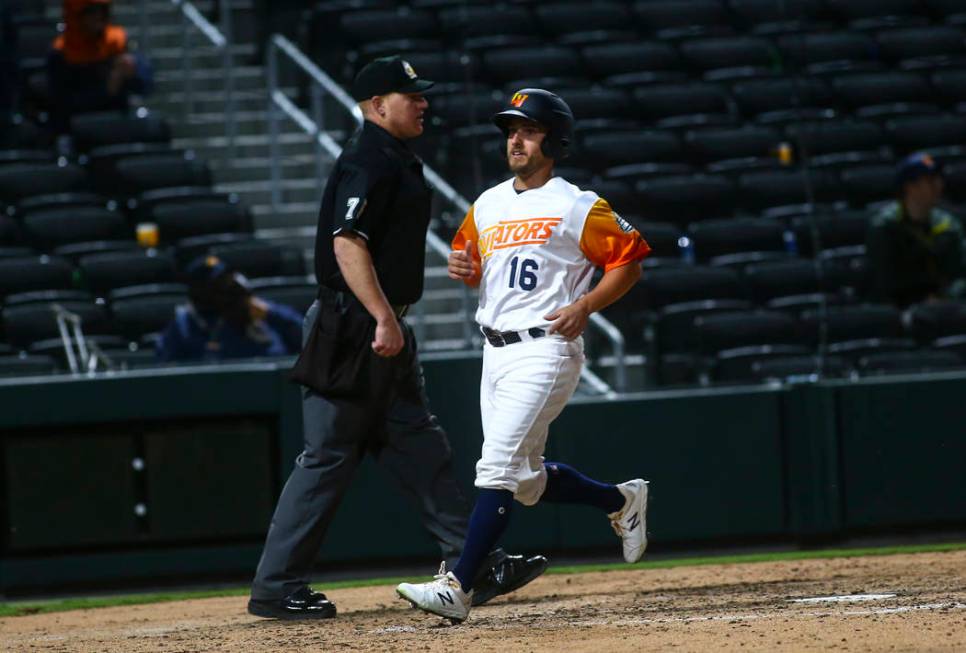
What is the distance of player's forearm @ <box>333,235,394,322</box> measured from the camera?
530 cm

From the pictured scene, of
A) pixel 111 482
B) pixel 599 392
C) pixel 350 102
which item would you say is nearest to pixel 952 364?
pixel 599 392

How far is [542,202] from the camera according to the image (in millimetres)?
5242

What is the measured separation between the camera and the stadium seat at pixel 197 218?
909 cm

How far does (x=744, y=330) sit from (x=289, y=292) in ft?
7.69

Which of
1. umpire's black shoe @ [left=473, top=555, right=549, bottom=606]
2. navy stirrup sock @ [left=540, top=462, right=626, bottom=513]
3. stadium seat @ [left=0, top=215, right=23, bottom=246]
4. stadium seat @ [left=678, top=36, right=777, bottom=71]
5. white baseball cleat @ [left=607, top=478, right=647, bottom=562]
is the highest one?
stadium seat @ [left=678, top=36, right=777, bottom=71]

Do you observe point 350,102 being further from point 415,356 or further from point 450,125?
point 415,356

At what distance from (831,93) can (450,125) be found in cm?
282

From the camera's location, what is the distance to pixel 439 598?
5.04 metres

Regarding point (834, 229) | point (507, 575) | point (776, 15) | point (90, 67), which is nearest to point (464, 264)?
point (507, 575)

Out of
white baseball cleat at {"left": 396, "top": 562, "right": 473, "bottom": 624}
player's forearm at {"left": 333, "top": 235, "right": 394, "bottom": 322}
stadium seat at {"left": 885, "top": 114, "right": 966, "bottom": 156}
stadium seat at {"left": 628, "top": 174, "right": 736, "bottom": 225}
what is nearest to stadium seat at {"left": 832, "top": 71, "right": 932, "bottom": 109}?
stadium seat at {"left": 885, "top": 114, "right": 966, "bottom": 156}

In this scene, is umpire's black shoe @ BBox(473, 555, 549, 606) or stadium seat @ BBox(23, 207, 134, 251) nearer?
umpire's black shoe @ BBox(473, 555, 549, 606)

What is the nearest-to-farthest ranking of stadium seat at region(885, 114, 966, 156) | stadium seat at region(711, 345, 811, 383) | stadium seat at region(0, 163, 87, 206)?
stadium seat at region(711, 345, 811, 383)
stadium seat at region(0, 163, 87, 206)
stadium seat at region(885, 114, 966, 156)

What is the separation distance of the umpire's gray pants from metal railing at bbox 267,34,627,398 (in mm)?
2280

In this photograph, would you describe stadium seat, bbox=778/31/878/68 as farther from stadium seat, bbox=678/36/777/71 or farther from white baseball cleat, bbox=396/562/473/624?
white baseball cleat, bbox=396/562/473/624
